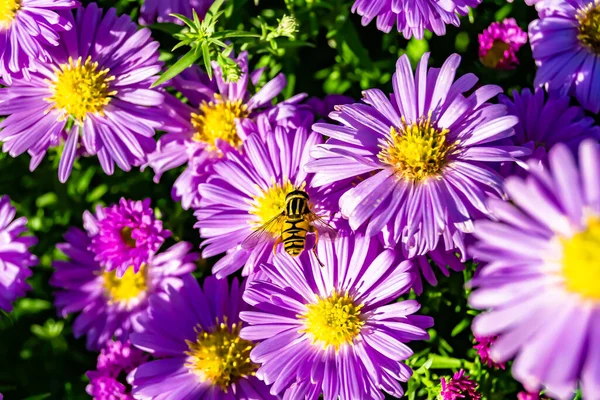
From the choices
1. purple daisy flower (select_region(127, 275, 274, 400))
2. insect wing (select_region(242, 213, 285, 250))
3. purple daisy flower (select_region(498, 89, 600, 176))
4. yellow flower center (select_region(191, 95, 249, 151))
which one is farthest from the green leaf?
purple daisy flower (select_region(498, 89, 600, 176))

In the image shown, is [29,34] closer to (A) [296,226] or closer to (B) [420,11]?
(A) [296,226]

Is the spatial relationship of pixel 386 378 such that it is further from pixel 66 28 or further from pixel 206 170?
pixel 66 28

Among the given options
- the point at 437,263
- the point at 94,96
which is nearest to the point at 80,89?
the point at 94,96

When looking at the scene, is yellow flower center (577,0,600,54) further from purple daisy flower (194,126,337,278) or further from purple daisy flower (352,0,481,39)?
purple daisy flower (194,126,337,278)

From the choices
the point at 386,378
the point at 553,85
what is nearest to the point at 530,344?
the point at 386,378

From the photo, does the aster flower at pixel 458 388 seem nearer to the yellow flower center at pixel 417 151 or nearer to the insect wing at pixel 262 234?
the yellow flower center at pixel 417 151

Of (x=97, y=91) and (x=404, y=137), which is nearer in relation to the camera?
(x=404, y=137)
